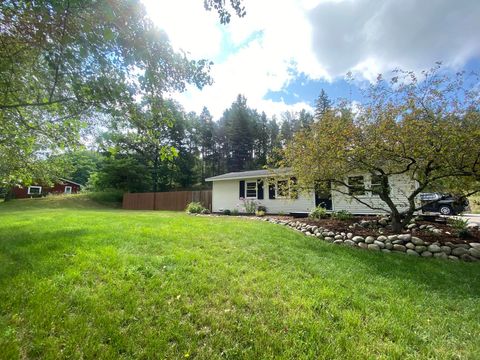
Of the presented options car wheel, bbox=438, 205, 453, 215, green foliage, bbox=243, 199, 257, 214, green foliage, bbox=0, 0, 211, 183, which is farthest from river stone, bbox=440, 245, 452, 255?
car wheel, bbox=438, 205, 453, 215

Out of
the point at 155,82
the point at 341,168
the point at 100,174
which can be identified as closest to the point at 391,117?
the point at 341,168

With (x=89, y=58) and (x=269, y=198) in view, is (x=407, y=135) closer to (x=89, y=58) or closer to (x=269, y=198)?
(x=89, y=58)

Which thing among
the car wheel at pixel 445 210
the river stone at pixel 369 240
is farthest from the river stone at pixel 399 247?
the car wheel at pixel 445 210

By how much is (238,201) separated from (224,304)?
1313cm

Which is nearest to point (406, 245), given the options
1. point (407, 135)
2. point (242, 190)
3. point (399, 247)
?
point (399, 247)

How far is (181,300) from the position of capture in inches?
112

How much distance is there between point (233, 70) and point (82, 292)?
3443mm

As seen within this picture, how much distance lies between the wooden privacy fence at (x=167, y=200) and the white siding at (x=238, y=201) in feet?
3.83

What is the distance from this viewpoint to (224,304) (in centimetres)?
283

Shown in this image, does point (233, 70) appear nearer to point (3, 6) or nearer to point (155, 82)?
point (155, 82)

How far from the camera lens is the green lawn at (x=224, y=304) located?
2121 millimetres

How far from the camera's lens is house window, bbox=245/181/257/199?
15.4 metres

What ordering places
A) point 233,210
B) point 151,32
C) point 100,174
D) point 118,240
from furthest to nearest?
point 100,174 → point 233,210 → point 118,240 → point 151,32

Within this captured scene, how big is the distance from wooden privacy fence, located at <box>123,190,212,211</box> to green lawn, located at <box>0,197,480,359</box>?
13549 millimetres
